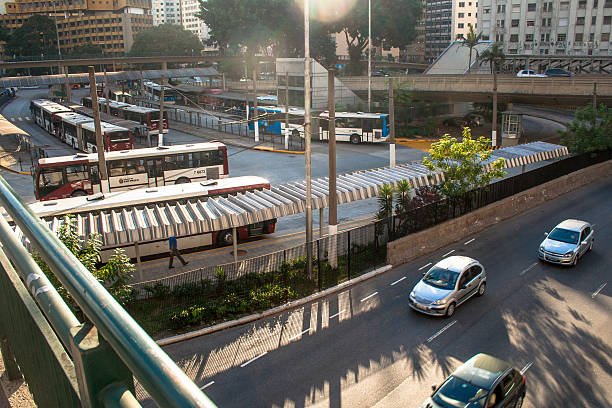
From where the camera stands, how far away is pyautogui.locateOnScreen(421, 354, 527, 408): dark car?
39.6 feet

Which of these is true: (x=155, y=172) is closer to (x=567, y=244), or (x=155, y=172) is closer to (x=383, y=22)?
(x=567, y=244)

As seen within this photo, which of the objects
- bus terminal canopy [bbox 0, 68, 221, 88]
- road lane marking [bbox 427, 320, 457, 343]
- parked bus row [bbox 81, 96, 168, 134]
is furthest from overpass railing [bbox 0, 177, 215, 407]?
bus terminal canopy [bbox 0, 68, 221, 88]

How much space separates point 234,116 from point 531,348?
186 feet

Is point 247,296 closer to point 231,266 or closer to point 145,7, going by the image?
point 231,266

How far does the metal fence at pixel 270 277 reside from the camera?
1708cm

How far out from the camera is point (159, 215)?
829 inches

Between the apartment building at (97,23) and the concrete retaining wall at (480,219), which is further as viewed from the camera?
the apartment building at (97,23)

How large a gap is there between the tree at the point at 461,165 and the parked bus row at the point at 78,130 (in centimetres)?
2420

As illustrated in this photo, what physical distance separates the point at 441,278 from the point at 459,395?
6664 mm

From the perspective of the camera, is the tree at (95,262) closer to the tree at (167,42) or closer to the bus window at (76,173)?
the bus window at (76,173)

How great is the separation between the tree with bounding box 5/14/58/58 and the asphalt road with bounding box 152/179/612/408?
11708cm

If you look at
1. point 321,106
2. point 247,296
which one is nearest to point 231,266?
point 247,296

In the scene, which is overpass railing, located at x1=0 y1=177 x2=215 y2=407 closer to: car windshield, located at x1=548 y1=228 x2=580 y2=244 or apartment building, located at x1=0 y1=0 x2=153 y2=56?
car windshield, located at x1=548 y1=228 x2=580 y2=244

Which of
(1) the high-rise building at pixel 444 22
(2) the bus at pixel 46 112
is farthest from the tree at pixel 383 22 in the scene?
(1) the high-rise building at pixel 444 22
